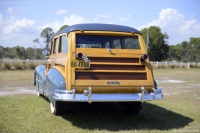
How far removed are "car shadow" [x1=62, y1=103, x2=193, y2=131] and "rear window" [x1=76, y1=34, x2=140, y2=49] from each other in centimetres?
155

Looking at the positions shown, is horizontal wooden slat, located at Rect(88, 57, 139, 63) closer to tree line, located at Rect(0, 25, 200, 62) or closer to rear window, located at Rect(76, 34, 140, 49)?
rear window, located at Rect(76, 34, 140, 49)

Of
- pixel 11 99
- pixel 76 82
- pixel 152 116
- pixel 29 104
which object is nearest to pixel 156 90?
pixel 152 116

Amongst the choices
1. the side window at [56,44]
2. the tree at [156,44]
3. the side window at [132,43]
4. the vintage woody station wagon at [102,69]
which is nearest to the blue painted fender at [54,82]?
the vintage woody station wagon at [102,69]

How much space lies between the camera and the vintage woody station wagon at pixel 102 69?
16.5ft

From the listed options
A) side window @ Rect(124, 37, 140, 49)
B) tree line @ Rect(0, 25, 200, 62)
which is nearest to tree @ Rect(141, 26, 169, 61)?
tree line @ Rect(0, 25, 200, 62)

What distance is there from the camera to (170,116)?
6309 millimetres

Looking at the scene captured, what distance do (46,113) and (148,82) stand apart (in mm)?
2512

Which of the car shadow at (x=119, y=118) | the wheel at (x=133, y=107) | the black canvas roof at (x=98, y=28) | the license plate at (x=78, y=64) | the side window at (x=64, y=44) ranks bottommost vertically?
the car shadow at (x=119, y=118)

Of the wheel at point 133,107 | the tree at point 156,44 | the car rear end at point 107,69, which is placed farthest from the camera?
the tree at point 156,44

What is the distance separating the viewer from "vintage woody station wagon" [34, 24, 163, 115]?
16.5 feet

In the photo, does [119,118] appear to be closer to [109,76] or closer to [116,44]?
[109,76]

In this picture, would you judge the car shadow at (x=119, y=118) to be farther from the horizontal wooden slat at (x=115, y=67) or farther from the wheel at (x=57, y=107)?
Result: the horizontal wooden slat at (x=115, y=67)

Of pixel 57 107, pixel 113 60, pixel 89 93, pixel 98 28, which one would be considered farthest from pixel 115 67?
pixel 57 107

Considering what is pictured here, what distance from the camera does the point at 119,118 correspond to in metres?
5.99
